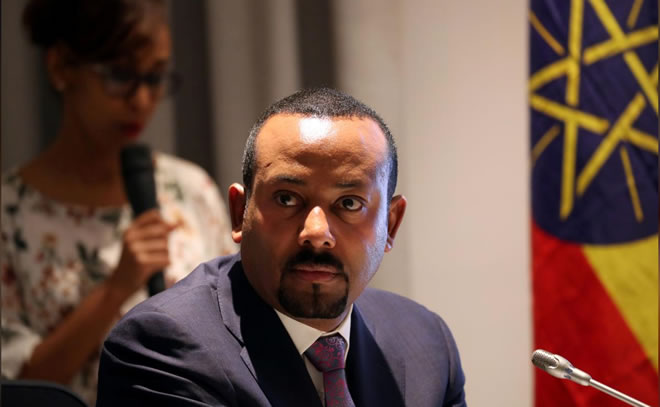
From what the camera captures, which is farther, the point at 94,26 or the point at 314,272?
the point at 94,26

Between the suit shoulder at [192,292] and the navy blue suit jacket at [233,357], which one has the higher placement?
the suit shoulder at [192,292]

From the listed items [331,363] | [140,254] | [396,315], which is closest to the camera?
[331,363]

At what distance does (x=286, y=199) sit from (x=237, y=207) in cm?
14

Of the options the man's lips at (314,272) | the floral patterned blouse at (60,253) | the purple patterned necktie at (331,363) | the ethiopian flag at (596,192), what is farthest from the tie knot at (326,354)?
the ethiopian flag at (596,192)

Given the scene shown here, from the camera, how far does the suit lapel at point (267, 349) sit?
1.23m

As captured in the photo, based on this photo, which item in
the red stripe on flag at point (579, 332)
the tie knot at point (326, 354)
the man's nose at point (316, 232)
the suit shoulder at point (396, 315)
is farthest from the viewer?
the red stripe on flag at point (579, 332)

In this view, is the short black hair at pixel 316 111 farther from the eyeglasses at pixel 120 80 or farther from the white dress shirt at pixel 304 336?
the eyeglasses at pixel 120 80

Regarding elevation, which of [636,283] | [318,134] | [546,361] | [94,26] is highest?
[94,26]

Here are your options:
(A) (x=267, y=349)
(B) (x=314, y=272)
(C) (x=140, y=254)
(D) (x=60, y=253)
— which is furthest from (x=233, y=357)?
(D) (x=60, y=253)

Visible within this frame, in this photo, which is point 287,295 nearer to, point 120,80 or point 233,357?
point 233,357

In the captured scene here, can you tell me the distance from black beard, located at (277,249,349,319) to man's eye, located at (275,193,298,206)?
7 centimetres

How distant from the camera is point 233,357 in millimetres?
1227

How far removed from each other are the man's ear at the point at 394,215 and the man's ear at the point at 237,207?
0.71 feet

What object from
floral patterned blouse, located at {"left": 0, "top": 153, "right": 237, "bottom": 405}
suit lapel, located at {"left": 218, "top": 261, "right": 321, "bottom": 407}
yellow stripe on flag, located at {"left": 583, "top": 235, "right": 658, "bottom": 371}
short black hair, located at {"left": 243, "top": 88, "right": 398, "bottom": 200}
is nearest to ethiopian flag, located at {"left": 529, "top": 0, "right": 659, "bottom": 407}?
yellow stripe on flag, located at {"left": 583, "top": 235, "right": 658, "bottom": 371}
